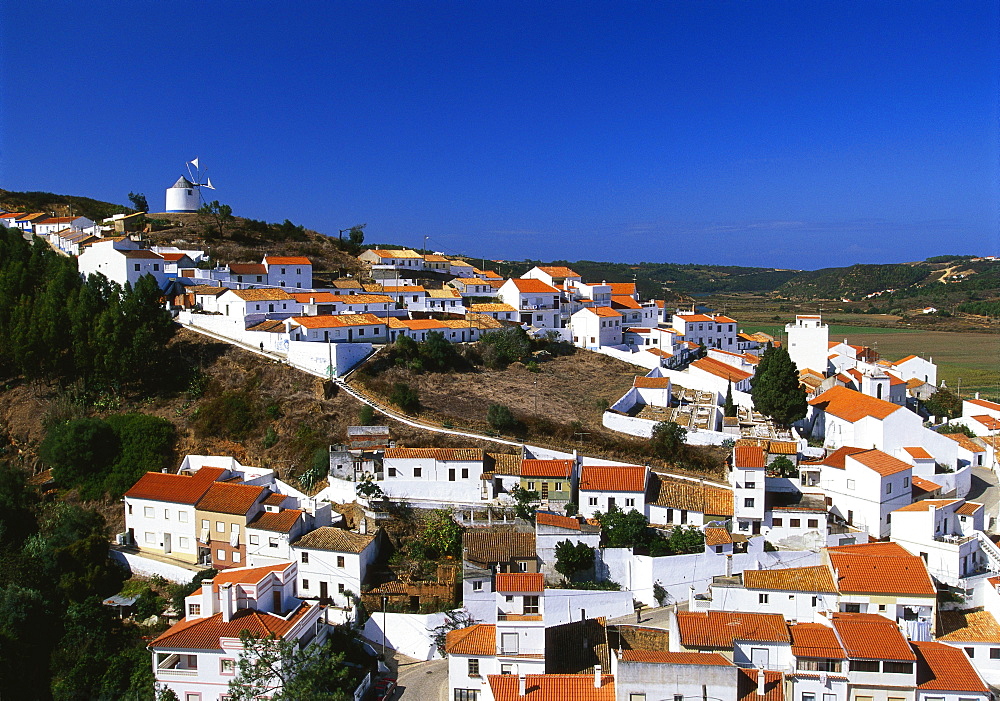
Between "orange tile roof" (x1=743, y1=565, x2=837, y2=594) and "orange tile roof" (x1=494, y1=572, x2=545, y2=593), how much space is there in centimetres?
544

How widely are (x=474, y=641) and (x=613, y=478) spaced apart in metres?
6.99

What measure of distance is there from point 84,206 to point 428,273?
103 ft

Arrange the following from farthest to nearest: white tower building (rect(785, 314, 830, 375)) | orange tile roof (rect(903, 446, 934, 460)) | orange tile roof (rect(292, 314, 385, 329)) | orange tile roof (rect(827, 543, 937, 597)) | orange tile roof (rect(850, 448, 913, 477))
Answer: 1. white tower building (rect(785, 314, 830, 375))
2. orange tile roof (rect(292, 314, 385, 329))
3. orange tile roof (rect(903, 446, 934, 460))
4. orange tile roof (rect(850, 448, 913, 477))
5. orange tile roof (rect(827, 543, 937, 597))

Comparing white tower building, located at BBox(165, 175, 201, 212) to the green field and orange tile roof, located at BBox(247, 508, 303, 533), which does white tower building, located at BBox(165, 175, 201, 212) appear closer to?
orange tile roof, located at BBox(247, 508, 303, 533)

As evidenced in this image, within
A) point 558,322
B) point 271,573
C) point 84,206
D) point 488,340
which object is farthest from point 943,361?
point 84,206

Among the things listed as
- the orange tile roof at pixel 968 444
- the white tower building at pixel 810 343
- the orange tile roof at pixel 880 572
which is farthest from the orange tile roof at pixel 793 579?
the white tower building at pixel 810 343

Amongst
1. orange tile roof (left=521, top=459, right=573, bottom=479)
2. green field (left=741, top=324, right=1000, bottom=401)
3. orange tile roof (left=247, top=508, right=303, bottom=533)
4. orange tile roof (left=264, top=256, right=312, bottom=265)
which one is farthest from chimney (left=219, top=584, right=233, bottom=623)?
green field (left=741, top=324, right=1000, bottom=401)

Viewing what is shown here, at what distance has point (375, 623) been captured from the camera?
20.7m

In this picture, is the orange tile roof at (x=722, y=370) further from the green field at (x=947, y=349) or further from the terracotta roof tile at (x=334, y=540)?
the terracotta roof tile at (x=334, y=540)

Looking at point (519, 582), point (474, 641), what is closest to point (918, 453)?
point (519, 582)

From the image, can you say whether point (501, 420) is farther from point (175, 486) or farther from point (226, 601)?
point (226, 601)

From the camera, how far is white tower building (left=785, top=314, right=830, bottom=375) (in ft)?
131

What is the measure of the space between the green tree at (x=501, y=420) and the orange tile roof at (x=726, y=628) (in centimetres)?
1029

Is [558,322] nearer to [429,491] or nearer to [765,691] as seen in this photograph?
[429,491]
